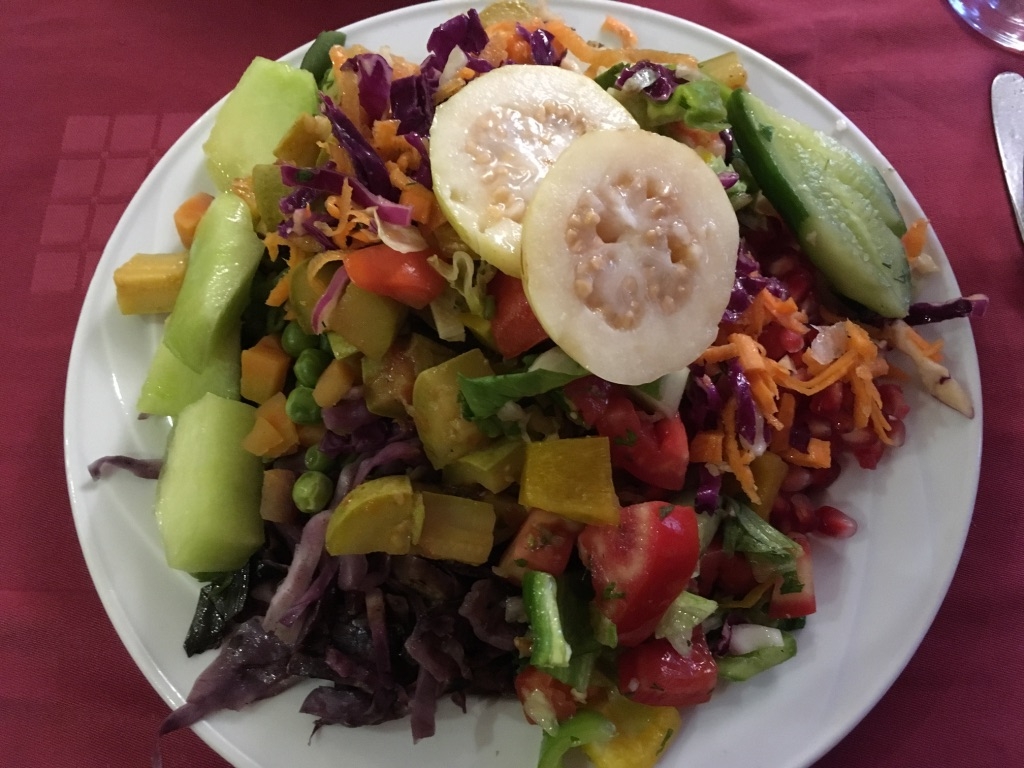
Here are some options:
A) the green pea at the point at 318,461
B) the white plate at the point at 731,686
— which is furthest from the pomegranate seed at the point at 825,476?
the green pea at the point at 318,461

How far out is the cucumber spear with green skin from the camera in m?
2.13

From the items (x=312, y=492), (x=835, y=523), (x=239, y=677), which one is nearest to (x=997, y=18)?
(x=835, y=523)

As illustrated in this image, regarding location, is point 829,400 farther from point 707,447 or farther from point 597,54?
point 597,54

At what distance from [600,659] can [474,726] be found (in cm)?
38

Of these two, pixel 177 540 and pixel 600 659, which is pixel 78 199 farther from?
pixel 600 659

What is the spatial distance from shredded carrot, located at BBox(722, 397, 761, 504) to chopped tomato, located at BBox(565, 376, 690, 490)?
0.38ft

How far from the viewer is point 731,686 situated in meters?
1.97

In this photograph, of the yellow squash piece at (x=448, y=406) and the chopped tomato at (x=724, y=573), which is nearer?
the yellow squash piece at (x=448, y=406)

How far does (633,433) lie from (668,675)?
1.97 feet

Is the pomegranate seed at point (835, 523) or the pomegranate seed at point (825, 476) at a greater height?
the pomegranate seed at point (825, 476)

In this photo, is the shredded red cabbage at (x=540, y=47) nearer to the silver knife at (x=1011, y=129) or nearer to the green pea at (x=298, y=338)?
the green pea at (x=298, y=338)

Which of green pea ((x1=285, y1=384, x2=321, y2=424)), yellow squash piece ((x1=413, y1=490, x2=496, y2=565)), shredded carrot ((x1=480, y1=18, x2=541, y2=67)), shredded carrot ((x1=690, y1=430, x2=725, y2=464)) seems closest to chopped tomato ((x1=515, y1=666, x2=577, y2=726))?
yellow squash piece ((x1=413, y1=490, x2=496, y2=565))

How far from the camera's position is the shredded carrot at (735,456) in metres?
1.97

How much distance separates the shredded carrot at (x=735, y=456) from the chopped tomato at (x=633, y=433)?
0.38ft
